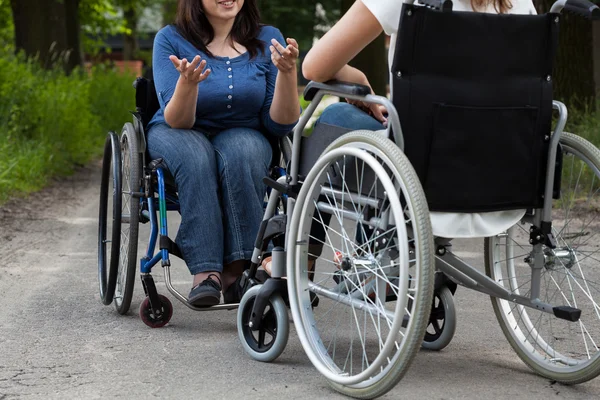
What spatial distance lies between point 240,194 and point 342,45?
1.20m

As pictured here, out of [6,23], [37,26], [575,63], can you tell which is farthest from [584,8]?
[6,23]

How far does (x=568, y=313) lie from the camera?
11.1 ft

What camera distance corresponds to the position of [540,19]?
3373mm

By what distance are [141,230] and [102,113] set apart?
30.2ft

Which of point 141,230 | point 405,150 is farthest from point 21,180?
point 405,150

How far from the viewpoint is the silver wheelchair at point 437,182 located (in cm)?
320

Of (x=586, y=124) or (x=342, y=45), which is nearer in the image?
(x=342, y=45)

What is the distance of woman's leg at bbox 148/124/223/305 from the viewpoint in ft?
14.5

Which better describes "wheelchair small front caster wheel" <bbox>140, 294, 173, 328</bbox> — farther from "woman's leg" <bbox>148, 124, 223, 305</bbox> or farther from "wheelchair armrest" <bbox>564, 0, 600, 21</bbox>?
"wheelchair armrest" <bbox>564, 0, 600, 21</bbox>

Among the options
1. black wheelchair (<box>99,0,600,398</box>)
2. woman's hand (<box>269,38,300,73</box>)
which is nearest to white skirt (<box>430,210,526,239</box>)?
black wheelchair (<box>99,0,600,398</box>)

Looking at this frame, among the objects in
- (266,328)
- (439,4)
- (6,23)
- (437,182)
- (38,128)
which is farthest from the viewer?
(6,23)

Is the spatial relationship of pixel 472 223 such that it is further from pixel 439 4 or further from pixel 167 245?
pixel 167 245

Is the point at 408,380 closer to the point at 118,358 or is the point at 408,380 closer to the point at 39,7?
the point at 118,358

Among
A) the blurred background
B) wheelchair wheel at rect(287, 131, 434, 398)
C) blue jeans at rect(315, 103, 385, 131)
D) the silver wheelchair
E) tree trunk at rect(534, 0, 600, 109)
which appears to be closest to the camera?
wheelchair wheel at rect(287, 131, 434, 398)
